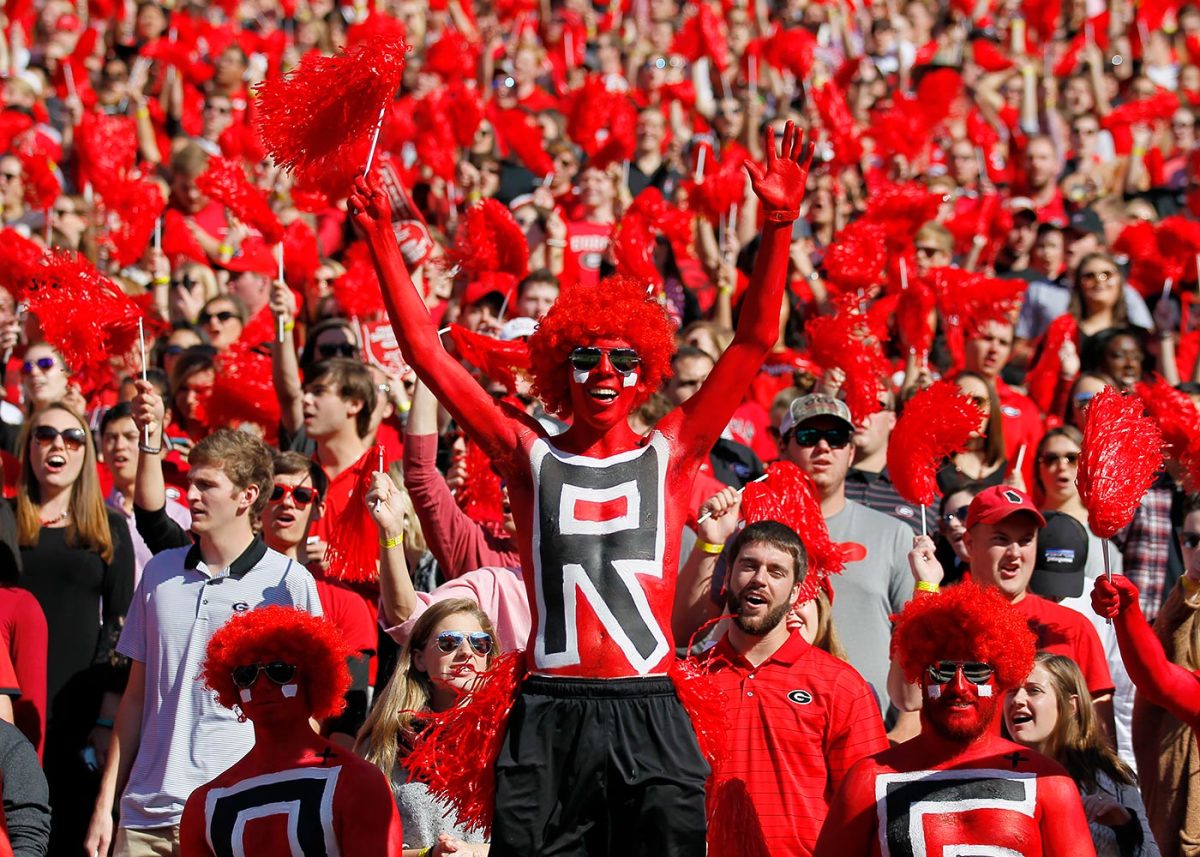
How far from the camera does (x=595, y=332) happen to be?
4.98 m

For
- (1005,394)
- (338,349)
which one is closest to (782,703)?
(1005,394)

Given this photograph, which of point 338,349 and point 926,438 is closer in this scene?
point 926,438

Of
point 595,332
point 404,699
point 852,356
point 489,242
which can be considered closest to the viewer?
point 595,332

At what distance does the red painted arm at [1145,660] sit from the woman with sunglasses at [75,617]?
3956 mm

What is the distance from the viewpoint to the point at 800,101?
15.8 m

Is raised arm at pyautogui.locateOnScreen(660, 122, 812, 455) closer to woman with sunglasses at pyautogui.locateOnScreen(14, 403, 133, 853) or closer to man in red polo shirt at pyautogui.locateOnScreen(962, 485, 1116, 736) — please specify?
man in red polo shirt at pyautogui.locateOnScreen(962, 485, 1116, 736)

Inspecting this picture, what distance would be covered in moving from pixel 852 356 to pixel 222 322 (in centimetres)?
361

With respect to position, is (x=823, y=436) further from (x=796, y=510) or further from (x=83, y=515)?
(x=83, y=515)

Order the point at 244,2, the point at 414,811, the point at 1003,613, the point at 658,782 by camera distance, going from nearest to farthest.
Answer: the point at 658,782 < the point at 1003,613 < the point at 414,811 < the point at 244,2

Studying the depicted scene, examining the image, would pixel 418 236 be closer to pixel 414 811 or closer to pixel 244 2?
pixel 414 811

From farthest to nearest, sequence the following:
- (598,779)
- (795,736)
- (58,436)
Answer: (58,436), (795,736), (598,779)

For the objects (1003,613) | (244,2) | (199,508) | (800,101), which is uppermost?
(244,2)

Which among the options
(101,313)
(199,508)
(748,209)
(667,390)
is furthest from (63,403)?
(748,209)

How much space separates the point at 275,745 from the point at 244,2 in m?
13.7
